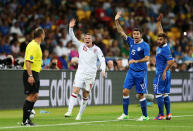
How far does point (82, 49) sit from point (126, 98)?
1856 mm

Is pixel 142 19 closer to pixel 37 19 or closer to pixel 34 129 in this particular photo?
pixel 37 19

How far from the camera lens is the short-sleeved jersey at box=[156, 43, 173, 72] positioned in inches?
642

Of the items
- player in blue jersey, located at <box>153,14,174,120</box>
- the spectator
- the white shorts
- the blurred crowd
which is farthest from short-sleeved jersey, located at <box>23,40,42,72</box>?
the spectator

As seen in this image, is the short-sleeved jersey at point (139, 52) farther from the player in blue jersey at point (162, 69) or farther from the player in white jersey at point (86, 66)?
the player in white jersey at point (86, 66)

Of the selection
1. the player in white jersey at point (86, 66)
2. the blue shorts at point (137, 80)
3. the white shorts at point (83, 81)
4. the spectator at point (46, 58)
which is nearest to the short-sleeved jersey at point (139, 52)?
the blue shorts at point (137, 80)

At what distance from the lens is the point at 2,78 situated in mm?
19672

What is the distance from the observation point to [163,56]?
16.4 metres

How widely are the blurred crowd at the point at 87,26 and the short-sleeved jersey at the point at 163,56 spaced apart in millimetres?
6192

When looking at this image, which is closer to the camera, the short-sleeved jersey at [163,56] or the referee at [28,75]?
the referee at [28,75]

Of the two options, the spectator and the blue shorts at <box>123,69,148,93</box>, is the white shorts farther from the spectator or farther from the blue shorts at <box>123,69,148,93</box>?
the spectator

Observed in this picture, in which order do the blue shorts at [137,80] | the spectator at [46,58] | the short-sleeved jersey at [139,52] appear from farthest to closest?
1. the spectator at [46,58]
2. the blue shorts at [137,80]
3. the short-sleeved jersey at [139,52]

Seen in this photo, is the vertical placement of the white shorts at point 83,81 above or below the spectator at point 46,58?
below

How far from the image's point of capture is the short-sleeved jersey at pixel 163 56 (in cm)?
1631

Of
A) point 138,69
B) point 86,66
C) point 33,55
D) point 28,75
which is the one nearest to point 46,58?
point 86,66
